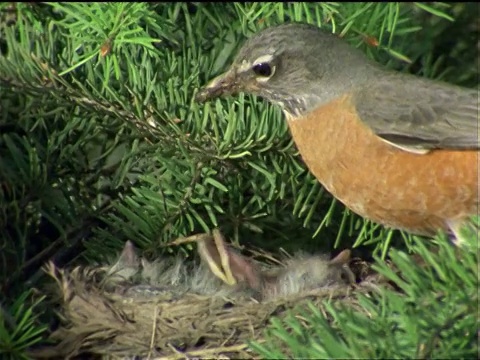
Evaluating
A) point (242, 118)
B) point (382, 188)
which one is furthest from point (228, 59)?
point (382, 188)

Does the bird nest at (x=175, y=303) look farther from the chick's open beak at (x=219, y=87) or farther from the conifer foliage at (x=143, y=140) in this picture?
the chick's open beak at (x=219, y=87)

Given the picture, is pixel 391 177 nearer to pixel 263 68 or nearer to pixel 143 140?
pixel 263 68

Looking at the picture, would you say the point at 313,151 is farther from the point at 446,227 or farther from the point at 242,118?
the point at 446,227

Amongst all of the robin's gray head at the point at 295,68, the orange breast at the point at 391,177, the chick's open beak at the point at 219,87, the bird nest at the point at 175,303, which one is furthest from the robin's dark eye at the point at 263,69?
the bird nest at the point at 175,303

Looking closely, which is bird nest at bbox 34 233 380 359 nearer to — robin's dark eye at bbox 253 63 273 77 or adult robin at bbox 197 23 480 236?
adult robin at bbox 197 23 480 236

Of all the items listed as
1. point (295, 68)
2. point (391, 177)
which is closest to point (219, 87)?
point (295, 68)
